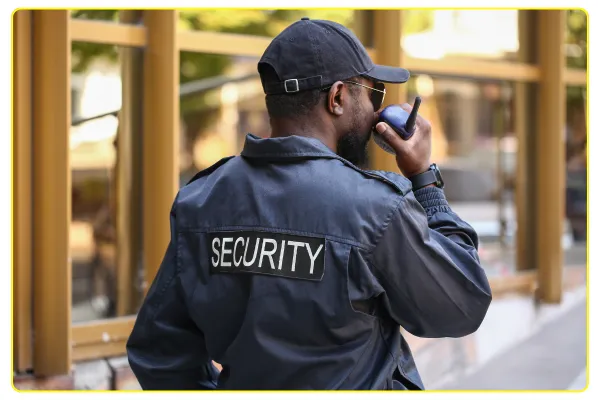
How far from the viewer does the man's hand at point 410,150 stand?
5.83 ft

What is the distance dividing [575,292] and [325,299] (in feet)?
19.5

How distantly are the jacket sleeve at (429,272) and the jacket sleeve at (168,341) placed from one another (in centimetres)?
46

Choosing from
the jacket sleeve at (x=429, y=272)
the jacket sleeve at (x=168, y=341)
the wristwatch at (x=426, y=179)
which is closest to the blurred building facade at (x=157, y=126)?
the jacket sleeve at (x=168, y=341)

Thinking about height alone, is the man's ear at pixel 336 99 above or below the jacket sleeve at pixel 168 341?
above

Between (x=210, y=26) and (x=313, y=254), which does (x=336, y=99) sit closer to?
(x=313, y=254)

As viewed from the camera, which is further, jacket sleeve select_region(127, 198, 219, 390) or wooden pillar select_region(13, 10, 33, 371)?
wooden pillar select_region(13, 10, 33, 371)

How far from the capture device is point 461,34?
20.6 feet

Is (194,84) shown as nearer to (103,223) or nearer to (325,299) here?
(103,223)

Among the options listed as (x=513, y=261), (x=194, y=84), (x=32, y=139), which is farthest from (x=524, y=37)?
(x=32, y=139)

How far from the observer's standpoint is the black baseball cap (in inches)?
66.6

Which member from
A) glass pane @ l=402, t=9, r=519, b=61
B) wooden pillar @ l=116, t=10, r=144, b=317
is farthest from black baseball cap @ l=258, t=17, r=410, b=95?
glass pane @ l=402, t=9, r=519, b=61

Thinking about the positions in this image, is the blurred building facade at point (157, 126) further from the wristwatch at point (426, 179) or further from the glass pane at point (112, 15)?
the wristwatch at point (426, 179)

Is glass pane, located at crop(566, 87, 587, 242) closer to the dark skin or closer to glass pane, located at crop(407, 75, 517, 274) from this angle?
glass pane, located at crop(407, 75, 517, 274)
